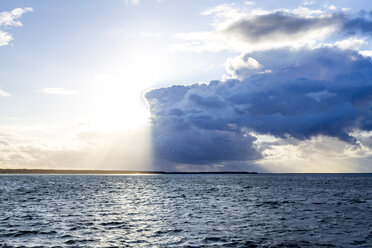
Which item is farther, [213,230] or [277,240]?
[213,230]

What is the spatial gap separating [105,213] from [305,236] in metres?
28.2

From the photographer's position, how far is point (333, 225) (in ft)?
124

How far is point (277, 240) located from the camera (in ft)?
98.6

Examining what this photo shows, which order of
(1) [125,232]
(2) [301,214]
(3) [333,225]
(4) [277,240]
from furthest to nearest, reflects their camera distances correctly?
(2) [301,214]
(3) [333,225]
(1) [125,232]
(4) [277,240]

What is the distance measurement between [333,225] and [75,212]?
→ 1327 inches

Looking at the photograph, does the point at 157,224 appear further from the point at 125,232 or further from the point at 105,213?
the point at 105,213

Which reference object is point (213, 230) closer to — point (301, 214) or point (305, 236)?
point (305, 236)

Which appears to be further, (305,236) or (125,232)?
(125,232)

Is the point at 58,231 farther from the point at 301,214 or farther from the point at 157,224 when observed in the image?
the point at 301,214

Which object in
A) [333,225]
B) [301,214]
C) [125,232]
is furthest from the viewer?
[301,214]

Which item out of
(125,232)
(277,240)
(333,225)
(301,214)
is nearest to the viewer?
(277,240)

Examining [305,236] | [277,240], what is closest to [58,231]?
[277,240]

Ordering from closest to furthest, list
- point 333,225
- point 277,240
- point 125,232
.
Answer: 1. point 277,240
2. point 125,232
3. point 333,225

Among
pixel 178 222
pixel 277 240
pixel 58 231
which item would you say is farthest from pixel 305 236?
pixel 58 231
